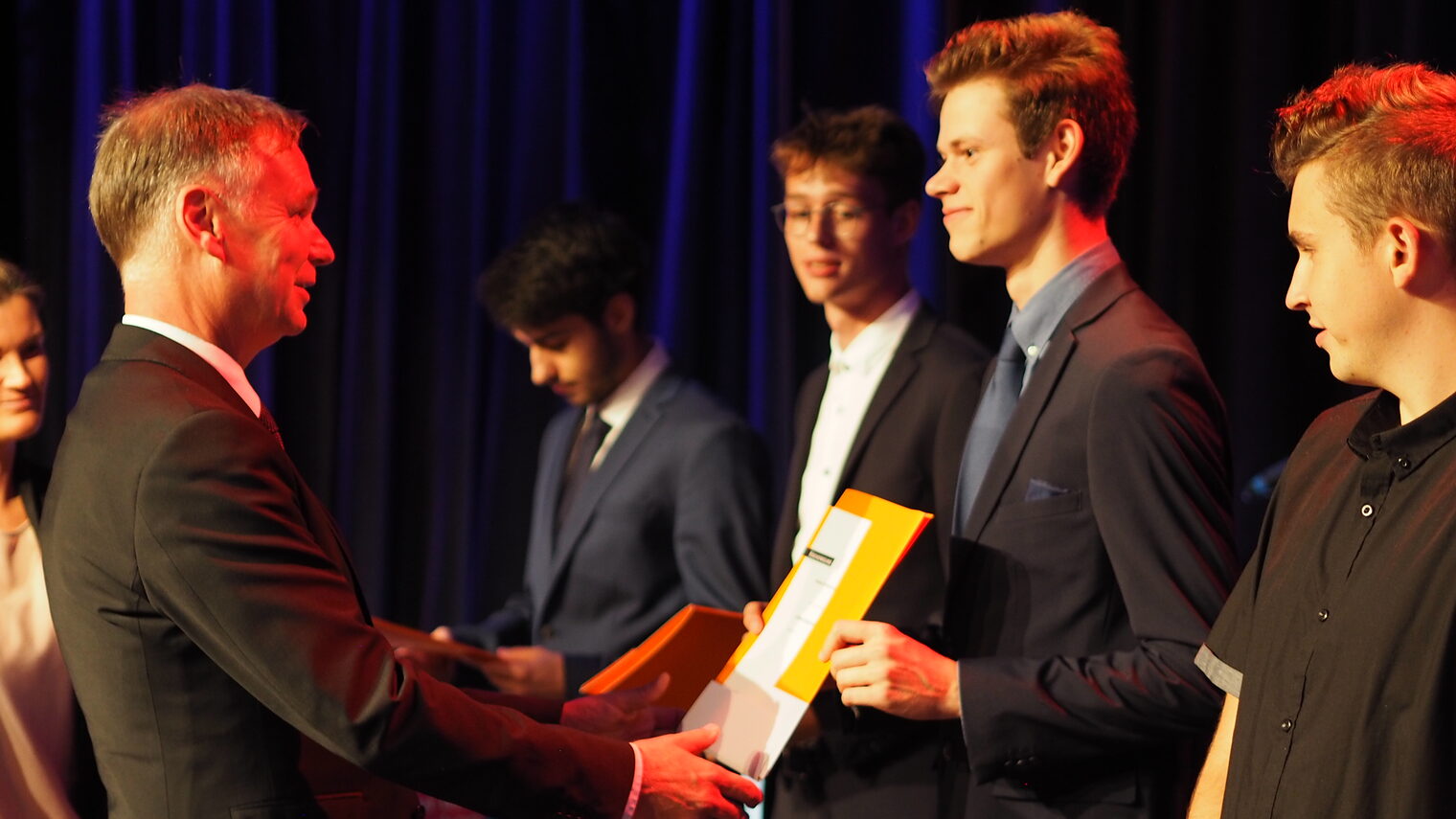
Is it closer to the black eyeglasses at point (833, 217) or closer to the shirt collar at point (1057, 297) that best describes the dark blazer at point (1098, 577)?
the shirt collar at point (1057, 297)

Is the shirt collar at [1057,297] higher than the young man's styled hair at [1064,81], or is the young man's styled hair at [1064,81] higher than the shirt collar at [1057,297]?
the young man's styled hair at [1064,81]

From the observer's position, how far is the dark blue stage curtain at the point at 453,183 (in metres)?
3.80

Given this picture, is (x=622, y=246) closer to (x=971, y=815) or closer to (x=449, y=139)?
(x=449, y=139)

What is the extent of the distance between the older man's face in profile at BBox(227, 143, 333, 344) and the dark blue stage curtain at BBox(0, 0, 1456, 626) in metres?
1.99

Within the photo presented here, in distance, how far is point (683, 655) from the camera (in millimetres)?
2135

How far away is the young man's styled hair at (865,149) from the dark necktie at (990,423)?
0.79 meters

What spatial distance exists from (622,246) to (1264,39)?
4.67ft

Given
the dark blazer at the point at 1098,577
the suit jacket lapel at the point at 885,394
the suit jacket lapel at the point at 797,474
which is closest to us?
the dark blazer at the point at 1098,577

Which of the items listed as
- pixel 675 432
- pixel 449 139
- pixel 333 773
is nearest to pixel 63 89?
pixel 449 139

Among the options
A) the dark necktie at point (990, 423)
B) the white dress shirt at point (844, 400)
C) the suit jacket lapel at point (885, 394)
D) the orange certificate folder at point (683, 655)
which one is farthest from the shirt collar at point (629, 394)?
the dark necktie at point (990, 423)

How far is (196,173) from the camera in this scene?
5.55ft

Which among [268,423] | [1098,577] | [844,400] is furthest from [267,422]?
[844,400]

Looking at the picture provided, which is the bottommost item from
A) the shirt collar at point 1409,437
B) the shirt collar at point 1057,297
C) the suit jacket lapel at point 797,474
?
the suit jacket lapel at point 797,474

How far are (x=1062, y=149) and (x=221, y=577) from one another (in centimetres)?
129
